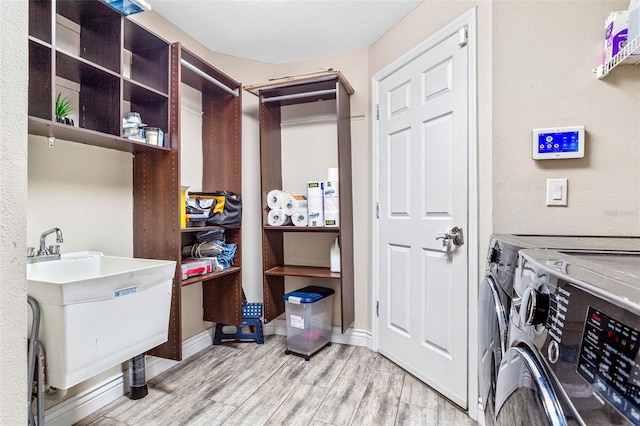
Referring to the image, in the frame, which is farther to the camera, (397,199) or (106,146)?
(397,199)

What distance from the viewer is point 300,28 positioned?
7.39ft

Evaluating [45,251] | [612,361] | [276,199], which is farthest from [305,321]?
[612,361]

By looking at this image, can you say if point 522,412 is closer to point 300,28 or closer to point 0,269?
point 0,269

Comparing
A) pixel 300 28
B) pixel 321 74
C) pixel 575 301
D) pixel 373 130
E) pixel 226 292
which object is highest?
pixel 300 28

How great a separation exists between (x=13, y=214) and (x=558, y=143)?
1.81 m

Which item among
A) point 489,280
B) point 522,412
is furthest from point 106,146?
point 522,412

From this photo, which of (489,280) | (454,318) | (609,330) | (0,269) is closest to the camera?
(609,330)

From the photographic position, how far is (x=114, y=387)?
1.79 meters

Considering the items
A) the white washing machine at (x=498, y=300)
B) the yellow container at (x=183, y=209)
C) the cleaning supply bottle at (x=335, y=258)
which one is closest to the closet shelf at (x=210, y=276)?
the yellow container at (x=183, y=209)

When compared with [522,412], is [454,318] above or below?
below

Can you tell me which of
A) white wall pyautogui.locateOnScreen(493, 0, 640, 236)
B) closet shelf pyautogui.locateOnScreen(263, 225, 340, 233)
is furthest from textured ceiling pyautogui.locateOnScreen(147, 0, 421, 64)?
closet shelf pyautogui.locateOnScreen(263, 225, 340, 233)

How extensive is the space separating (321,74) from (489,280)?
1.81 m

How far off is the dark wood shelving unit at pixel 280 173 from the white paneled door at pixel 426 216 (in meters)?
0.26

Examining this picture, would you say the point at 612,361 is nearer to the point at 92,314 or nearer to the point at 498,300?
the point at 498,300
